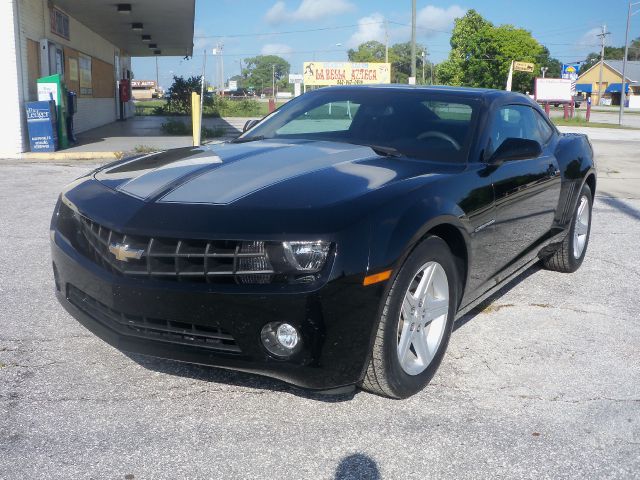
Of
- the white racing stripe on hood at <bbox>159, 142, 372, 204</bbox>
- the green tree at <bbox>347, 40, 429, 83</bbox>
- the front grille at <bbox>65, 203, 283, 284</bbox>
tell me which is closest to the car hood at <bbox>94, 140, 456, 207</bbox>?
the white racing stripe on hood at <bbox>159, 142, 372, 204</bbox>

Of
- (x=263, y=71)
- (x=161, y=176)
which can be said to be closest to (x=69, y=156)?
(x=161, y=176)

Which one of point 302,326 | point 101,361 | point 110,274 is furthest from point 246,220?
point 101,361

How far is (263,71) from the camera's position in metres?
175

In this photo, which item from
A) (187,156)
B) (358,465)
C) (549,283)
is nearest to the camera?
(358,465)

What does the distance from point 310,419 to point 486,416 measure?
80cm

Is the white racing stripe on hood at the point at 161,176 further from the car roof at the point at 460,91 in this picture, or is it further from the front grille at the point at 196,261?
the car roof at the point at 460,91

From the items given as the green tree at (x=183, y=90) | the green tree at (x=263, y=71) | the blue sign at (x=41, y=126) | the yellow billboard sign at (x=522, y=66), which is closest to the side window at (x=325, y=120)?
the blue sign at (x=41, y=126)

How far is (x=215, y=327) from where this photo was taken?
105 inches

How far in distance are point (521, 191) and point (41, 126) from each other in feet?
41.1

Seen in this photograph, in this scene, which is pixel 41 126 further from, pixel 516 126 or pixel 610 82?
pixel 610 82

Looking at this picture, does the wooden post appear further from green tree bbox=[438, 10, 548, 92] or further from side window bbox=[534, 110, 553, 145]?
green tree bbox=[438, 10, 548, 92]

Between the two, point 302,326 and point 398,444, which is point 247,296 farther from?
point 398,444

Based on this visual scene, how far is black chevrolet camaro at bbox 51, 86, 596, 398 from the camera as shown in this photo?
2600 mm

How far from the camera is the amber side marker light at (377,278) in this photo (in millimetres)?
2613
